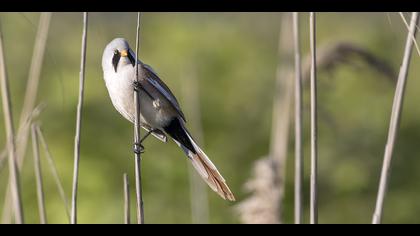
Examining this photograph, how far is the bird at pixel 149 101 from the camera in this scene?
113 inches

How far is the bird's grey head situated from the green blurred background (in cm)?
430

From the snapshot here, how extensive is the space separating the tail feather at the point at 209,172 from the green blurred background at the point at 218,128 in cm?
429

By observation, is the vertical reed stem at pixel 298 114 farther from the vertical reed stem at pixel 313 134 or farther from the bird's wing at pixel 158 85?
the bird's wing at pixel 158 85

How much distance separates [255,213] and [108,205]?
4166mm

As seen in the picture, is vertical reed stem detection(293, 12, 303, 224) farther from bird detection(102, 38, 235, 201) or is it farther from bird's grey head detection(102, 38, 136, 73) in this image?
bird's grey head detection(102, 38, 136, 73)

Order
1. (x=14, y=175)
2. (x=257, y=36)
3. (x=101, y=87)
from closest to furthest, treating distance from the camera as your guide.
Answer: (x=14, y=175) < (x=101, y=87) < (x=257, y=36)

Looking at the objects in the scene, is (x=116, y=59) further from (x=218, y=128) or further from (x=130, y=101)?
(x=218, y=128)

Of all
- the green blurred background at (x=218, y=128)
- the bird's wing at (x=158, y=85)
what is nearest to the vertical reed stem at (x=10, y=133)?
the bird's wing at (x=158, y=85)

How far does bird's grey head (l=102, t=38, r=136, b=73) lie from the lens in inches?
117

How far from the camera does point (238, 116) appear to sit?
323 inches

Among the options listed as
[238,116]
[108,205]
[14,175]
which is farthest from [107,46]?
[238,116]

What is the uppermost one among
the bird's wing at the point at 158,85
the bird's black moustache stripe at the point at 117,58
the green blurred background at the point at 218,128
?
the green blurred background at the point at 218,128
